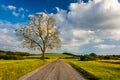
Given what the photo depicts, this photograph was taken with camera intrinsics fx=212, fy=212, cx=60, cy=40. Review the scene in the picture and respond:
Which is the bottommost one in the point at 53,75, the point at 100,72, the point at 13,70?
the point at 53,75

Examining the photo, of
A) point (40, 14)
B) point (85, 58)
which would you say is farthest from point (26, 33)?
point (85, 58)

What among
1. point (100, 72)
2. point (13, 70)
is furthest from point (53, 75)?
point (100, 72)

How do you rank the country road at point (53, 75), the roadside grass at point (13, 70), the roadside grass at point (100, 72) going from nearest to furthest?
1. the roadside grass at point (13, 70)
2. the country road at point (53, 75)
3. the roadside grass at point (100, 72)

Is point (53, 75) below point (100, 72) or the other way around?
below

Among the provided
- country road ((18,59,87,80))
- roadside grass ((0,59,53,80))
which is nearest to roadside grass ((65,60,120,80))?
country road ((18,59,87,80))

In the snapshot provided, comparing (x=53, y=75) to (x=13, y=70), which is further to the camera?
(x=53, y=75)

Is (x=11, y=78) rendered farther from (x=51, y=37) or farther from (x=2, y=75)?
(x=51, y=37)

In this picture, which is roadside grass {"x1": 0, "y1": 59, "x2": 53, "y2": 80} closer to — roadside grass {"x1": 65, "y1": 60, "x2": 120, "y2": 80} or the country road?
the country road

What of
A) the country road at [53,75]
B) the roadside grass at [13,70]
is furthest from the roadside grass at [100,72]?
the roadside grass at [13,70]

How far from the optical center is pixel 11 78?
1902cm

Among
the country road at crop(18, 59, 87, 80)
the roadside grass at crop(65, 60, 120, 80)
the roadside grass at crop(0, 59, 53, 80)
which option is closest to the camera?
the roadside grass at crop(0, 59, 53, 80)

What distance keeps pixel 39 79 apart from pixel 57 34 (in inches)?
2195

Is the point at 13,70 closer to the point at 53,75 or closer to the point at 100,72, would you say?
the point at 53,75

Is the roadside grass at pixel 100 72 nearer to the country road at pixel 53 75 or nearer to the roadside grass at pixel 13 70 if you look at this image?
the country road at pixel 53 75
